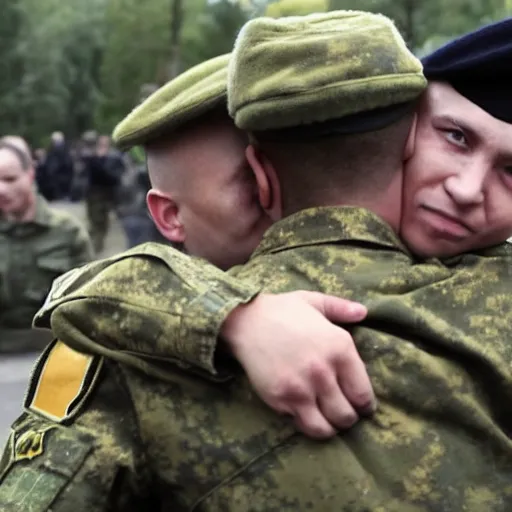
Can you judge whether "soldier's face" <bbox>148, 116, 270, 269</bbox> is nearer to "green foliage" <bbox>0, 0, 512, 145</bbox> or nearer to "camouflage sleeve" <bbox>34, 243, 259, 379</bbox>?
"camouflage sleeve" <bbox>34, 243, 259, 379</bbox>

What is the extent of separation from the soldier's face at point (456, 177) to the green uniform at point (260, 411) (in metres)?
0.06

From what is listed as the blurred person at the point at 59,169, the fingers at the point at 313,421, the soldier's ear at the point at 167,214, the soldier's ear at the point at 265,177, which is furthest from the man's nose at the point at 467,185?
the blurred person at the point at 59,169

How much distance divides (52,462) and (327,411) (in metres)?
0.37

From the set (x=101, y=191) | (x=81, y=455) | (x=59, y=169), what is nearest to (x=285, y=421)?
(x=81, y=455)

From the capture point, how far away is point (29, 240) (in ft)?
21.4

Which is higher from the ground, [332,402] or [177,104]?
[177,104]

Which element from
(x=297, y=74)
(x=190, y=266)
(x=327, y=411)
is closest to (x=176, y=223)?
(x=190, y=266)

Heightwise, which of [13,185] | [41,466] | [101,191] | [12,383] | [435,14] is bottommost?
[101,191]

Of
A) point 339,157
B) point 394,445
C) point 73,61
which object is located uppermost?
point 339,157

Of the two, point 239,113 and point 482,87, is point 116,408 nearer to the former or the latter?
point 239,113

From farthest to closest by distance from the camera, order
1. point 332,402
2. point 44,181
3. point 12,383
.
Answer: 1. point 44,181
2. point 12,383
3. point 332,402

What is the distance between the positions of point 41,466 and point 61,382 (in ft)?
0.46

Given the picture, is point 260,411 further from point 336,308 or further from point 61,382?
point 61,382

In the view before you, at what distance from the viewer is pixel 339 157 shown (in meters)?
1.42
